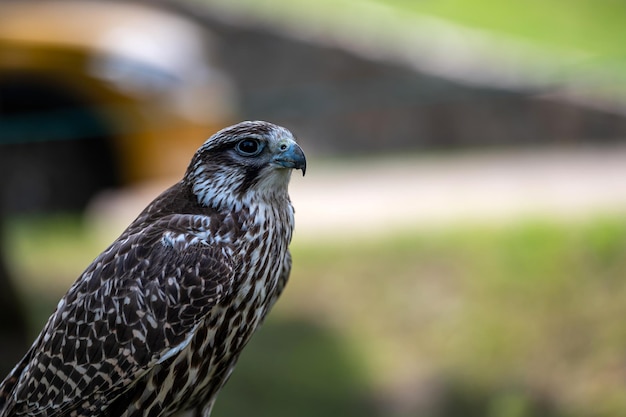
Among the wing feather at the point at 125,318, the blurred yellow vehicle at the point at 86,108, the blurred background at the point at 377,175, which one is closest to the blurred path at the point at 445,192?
the blurred background at the point at 377,175

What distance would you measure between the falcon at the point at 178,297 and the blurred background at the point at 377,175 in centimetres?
162

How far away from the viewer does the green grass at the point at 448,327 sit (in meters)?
6.75

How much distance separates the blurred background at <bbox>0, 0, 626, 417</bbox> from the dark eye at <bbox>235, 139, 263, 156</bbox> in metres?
1.79

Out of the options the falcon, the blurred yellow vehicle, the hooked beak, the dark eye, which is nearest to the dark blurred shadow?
the falcon

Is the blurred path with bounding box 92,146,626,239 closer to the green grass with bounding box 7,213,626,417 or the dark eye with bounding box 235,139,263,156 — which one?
the green grass with bounding box 7,213,626,417

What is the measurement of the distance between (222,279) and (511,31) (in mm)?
11267

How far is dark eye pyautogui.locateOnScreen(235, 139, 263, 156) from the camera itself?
4.01 m

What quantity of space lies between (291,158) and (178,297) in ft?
1.94

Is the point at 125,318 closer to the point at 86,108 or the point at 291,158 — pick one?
the point at 291,158

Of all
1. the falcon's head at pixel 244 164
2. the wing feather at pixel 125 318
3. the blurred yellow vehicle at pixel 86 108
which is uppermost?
the blurred yellow vehicle at pixel 86 108

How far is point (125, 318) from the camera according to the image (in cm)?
386

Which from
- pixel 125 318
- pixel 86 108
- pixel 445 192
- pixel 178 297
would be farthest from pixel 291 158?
pixel 86 108

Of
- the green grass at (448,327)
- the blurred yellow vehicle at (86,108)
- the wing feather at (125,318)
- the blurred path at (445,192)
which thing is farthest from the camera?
the blurred yellow vehicle at (86,108)

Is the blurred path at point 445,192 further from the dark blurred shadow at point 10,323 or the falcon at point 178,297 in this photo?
the falcon at point 178,297
